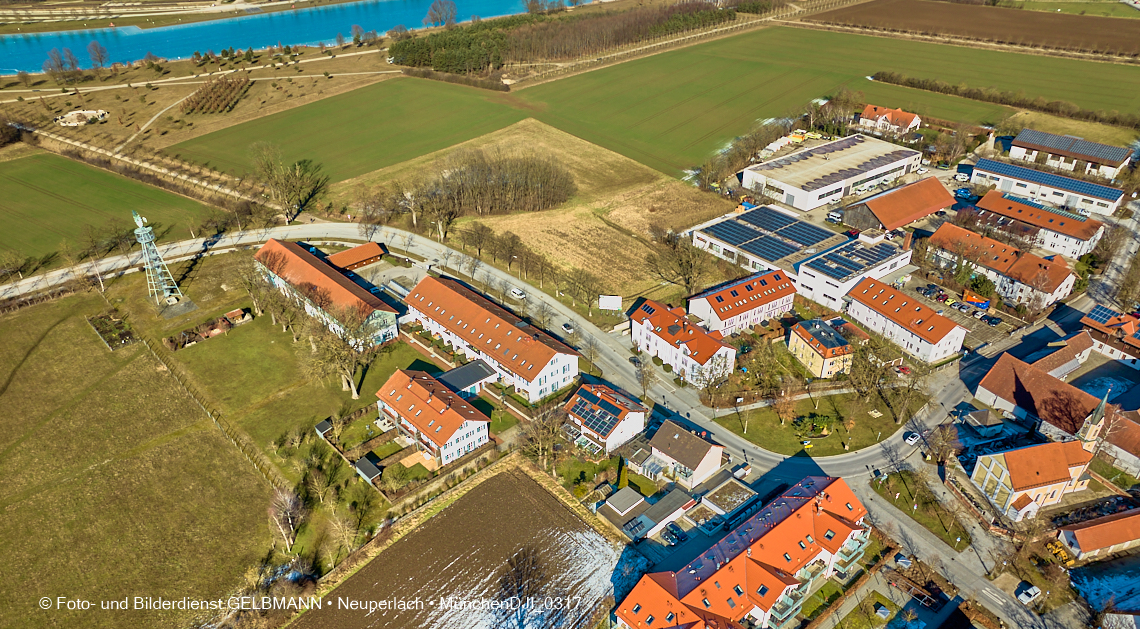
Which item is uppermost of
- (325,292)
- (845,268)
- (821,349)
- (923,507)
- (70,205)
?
(845,268)

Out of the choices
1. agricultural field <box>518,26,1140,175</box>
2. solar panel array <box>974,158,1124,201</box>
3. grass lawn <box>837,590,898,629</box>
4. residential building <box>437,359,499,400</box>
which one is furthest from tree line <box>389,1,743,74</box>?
grass lawn <box>837,590,898,629</box>

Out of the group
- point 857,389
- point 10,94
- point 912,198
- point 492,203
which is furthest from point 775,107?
point 10,94

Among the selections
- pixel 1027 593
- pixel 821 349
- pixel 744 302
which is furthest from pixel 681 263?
pixel 1027 593

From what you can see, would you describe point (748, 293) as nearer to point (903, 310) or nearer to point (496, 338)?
point (903, 310)

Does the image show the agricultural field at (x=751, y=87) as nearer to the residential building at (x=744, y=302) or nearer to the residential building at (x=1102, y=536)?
the residential building at (x=744, y=302)

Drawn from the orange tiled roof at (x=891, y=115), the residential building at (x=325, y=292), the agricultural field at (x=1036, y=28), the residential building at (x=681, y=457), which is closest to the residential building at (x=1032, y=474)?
the residential building at (x=681, y=457)

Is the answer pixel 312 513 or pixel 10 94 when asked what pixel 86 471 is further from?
pixel 10 94
